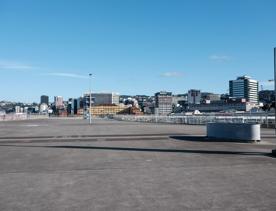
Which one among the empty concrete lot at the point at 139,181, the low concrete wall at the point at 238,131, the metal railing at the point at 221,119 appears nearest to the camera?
the empty concrete lot at the point at 139,181

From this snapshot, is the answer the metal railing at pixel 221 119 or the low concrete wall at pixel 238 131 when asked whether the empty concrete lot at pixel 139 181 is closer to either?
the low concrete wall at pixel 238 131

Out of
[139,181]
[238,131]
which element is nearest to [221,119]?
[238,131]

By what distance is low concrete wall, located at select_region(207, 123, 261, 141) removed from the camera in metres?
24.6

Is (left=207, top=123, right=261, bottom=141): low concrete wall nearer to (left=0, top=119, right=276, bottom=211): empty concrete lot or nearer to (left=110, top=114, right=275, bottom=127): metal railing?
(left=0, top=119, right=276, bottom=211): empty concrete lot

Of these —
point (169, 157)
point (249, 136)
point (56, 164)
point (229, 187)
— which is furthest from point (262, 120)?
point (229, 187)

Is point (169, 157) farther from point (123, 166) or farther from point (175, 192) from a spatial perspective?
point (175, 192)

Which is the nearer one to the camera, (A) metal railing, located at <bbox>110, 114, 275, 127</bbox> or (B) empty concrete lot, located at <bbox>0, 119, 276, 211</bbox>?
(B) empty concrete lot, located at <bbox>0, 119, 276, 211</bbox>

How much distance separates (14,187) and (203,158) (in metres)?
7.72

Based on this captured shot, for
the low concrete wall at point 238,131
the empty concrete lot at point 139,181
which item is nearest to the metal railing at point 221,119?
the low concrete wall at point 238,131

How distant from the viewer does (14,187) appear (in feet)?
34.9

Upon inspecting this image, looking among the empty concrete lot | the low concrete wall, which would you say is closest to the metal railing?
the low concrete wall

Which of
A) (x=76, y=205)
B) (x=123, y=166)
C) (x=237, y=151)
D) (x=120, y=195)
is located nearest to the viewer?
(x=76, y=205)

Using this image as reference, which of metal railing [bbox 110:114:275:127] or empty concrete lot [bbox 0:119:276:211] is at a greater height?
metal railing [bbox 110:114:275:127]

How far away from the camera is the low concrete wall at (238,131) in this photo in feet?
80.6
